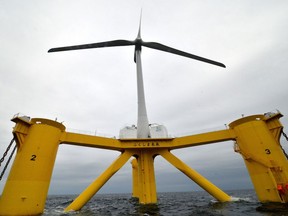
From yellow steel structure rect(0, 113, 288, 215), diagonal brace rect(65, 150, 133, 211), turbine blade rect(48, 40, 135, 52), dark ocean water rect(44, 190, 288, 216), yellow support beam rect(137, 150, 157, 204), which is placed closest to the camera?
dark ocean water rect(44, 190, 288, 216)

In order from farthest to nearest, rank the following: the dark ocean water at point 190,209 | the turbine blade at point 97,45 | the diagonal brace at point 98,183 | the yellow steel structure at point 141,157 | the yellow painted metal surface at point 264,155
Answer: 1. the turbine blade at point 97,45
2. the diagonal brace at point 98,183
3. the yellow painted metal surface at point 264,155
4. the yellow steel structure at point 141,157
5. the dark ocean water at point 190,209

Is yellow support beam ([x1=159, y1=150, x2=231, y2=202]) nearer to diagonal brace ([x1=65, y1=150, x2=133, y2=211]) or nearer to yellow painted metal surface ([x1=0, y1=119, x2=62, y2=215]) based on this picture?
diagonal brace ([x1=65, y1=150, x2=133, y2=211])

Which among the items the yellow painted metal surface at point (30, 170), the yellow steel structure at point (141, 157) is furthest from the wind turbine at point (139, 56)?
the yellow painted metal surface at point (30, 170)

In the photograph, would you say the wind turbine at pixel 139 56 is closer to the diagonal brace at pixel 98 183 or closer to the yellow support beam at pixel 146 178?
the yellow support beam at pixel 146 178

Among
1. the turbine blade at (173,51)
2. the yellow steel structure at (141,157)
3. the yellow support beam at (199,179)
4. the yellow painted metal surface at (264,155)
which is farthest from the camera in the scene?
the turbine blade at (173,51)

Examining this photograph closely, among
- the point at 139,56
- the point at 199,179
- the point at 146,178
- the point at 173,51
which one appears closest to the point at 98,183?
the point at 146,178

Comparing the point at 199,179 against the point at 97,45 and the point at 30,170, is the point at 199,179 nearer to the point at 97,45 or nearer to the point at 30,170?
the point at 30,170

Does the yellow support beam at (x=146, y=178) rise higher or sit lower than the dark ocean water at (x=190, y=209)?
higher

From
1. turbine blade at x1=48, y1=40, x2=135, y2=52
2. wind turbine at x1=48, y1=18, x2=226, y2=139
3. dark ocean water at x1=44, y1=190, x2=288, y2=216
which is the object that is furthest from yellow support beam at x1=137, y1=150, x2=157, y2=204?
turbine blade at x1=48, y1=40, x2=135, y2=52

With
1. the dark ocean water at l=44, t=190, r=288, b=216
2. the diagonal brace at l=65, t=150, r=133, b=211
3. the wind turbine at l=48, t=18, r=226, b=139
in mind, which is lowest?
the dark ocean water at l=44, t=190, r=288, b=216
